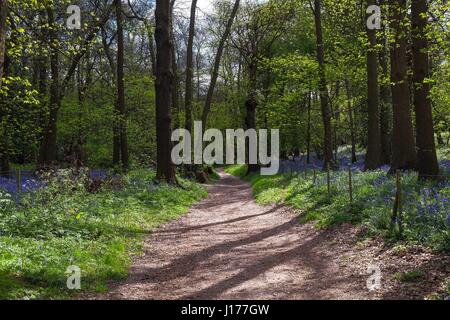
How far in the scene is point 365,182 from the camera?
13461mm

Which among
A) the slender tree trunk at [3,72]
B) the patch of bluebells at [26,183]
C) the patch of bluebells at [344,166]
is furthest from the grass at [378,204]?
the slender tree trunk at [3,72]

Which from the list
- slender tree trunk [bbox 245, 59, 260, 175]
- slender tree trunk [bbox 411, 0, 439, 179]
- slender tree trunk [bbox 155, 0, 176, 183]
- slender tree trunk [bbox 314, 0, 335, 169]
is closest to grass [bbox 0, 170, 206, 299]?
slender tree trunk [bbox 155, 0, 176, 183]

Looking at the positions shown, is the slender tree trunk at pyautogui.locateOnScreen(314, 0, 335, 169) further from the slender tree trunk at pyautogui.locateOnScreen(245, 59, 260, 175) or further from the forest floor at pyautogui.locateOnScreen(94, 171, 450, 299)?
the forest floor at pyautogui.locateOnScreen(94, 171, 450, 299)

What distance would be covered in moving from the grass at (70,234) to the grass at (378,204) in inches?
176

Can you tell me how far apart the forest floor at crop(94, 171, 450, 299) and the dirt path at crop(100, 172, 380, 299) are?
0.6 inches

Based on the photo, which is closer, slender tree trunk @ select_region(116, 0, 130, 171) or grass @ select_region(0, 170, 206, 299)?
grass @ select_region(0, 170, 206, 299)

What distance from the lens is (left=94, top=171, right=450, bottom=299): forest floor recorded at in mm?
6234

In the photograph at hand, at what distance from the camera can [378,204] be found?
10078 mm

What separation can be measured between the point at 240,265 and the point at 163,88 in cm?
1152

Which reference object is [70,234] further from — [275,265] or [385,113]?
[385,113]
